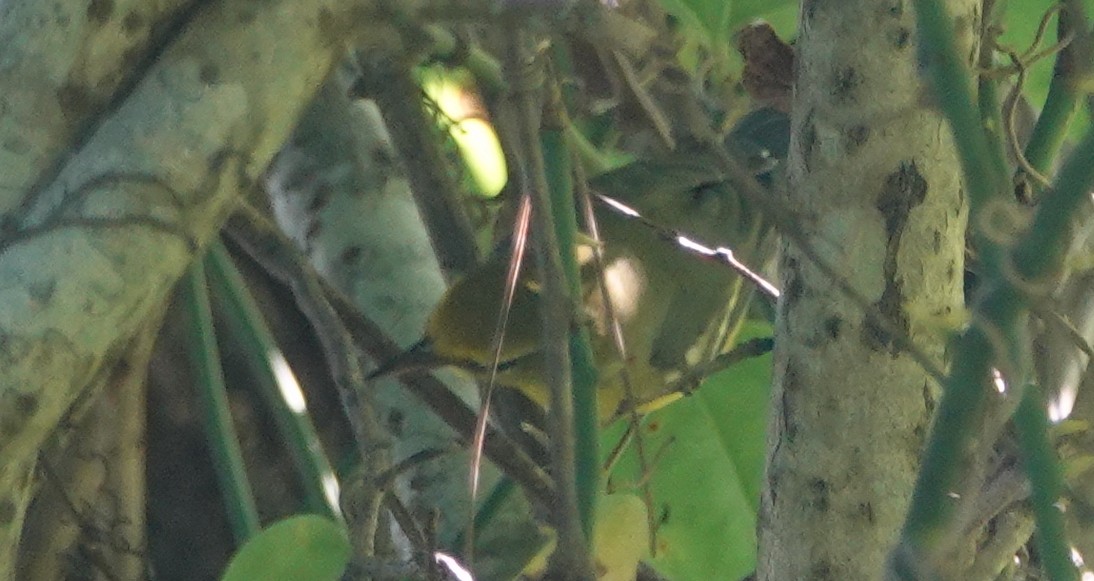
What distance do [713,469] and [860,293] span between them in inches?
17.5

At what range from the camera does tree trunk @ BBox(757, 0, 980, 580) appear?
0.53 metres

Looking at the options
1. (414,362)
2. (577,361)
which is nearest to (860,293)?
(577,361)

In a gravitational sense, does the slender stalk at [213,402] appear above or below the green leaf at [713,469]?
above

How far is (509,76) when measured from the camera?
505 millimetres

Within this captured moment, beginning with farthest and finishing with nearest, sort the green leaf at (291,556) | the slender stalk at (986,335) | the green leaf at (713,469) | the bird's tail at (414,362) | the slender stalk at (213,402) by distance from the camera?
the green leaf at (713,469), the slender stalk at (213,402), the bird's tail at (414,362), the green leaf at (291,556), the slender stalk at (986,335)

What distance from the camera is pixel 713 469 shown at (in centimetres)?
96

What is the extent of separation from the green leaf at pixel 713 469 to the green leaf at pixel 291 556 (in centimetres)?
39

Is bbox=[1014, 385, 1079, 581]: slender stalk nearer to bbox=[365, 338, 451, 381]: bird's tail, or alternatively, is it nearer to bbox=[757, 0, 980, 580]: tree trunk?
bbox=[757, 0, 980, 580]: tree trunk

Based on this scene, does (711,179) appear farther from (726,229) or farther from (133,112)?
(133,112)

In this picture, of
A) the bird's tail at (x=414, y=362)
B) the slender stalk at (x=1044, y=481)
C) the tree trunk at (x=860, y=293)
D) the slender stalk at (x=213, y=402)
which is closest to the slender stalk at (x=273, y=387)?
the slender stalk at (x=213, y=402)

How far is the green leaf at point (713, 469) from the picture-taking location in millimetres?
949

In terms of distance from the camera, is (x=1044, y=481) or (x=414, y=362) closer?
(x=1044, y=481)

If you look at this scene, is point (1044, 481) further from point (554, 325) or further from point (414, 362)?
point (414, 362)

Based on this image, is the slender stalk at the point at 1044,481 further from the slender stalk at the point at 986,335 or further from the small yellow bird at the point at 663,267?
the small yellow bird at the point at 663,267
